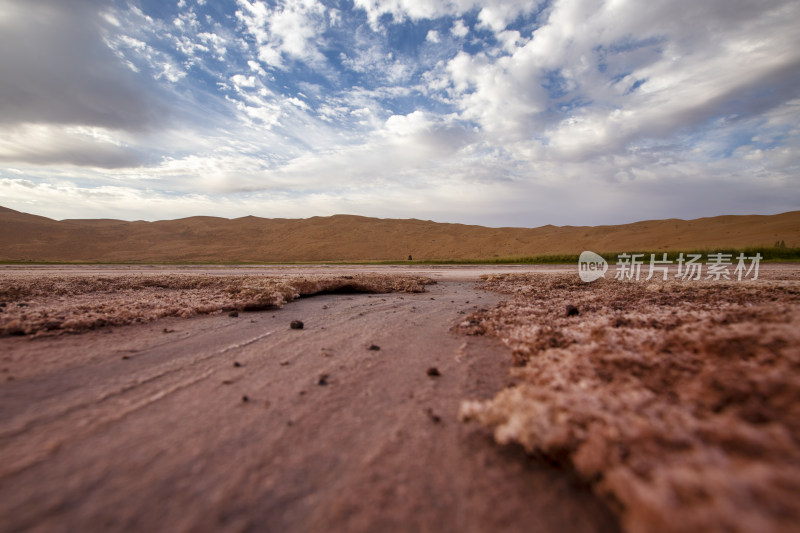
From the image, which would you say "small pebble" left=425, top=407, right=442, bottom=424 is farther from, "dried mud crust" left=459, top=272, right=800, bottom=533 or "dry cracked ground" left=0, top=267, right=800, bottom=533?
"dried mud crust" left=459, top=272, right=800, bottom=533

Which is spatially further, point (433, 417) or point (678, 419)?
point (433, 417)

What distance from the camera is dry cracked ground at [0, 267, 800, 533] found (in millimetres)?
1183

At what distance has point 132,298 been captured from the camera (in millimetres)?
6160

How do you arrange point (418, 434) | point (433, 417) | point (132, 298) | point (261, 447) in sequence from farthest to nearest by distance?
point (132, 298) < point (433, 417) < point (418, 434) < point (261, 447)

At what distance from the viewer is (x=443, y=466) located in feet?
5.16

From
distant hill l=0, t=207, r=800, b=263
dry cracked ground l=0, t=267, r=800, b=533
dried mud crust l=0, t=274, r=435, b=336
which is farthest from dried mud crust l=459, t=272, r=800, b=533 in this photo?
distant hill l=0, t=207, r=800, b=263

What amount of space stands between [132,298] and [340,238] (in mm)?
43857

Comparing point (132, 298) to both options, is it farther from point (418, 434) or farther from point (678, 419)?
point (678, 419)

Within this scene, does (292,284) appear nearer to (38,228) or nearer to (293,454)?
(293,454)

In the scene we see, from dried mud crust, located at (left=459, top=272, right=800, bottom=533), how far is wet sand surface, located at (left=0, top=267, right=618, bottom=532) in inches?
7.1

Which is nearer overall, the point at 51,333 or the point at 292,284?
the point at 51,333

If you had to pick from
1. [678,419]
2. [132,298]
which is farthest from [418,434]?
[132,298]

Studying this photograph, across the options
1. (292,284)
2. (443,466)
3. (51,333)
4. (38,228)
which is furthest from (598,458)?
(38,228)

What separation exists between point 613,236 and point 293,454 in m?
48.0
